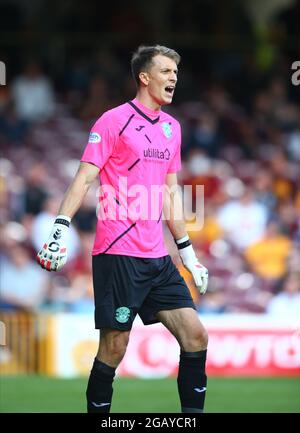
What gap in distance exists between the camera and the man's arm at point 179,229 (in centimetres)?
750

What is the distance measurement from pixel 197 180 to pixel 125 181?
27.8ft

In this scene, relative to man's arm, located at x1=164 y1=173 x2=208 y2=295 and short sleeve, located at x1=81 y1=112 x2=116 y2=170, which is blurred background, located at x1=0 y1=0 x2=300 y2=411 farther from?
short sleeve, located at x1=81 y1=112 x2=116 y2=170

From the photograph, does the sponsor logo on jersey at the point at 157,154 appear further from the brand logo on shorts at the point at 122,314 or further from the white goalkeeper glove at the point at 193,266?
the brand logo on shorts at the point at 122,314

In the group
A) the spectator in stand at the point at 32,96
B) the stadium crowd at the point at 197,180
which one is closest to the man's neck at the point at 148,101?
the stadium crowd at the point at 197,180

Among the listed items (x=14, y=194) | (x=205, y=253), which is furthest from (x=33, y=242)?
(x=205, y=253)

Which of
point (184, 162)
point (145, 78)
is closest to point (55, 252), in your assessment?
point (145, 78)

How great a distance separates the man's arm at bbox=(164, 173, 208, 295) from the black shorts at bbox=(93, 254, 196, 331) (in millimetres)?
214

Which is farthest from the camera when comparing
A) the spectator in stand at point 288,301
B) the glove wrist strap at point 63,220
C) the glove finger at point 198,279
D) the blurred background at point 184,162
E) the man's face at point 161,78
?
the spectator in stand at point 288,301

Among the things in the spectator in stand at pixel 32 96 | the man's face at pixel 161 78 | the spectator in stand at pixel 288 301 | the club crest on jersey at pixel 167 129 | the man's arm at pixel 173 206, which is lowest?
the spectator in stand at pixel 288 301

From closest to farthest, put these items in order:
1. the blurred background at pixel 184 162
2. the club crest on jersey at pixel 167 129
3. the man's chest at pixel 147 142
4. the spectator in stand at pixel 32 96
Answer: the man's chest at pixel 147 142, the club crest on jersey at pixel 167 129, the blurred background at pixel 184 162, the spectator in stand at pixel 32 96

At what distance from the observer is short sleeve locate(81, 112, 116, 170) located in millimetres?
7062

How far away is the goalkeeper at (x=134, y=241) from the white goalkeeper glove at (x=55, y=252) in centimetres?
8

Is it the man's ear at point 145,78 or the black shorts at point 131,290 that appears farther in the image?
the man's ear at point 145,78

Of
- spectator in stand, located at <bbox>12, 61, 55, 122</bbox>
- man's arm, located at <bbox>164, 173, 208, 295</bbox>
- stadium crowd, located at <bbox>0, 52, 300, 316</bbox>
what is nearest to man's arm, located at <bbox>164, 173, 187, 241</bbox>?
man's arm, located at <bbox>164, 173, 208, 295</bbox>
